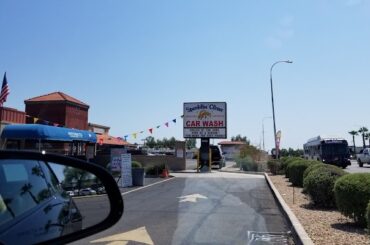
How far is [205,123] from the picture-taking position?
43.0m

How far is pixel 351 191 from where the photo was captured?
1075 centimetres

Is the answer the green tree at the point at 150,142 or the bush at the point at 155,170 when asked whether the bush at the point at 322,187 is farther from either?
the green tree at the point at 150,142

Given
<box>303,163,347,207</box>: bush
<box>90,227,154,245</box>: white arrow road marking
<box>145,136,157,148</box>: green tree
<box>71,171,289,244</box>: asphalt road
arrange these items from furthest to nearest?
<box>145,136,157,148</box>: green tree < <box>303,163,347,207</box>: bush < <box>71,171,289,244</box>: asphalt road < <box>90,227,154,245</box>: white arrow road marking

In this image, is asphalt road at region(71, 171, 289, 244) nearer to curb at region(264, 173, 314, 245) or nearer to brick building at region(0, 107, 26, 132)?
curb at region(264, 173, 314, 245)

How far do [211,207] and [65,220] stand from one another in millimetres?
11935

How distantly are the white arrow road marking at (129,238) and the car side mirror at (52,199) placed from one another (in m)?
6.29

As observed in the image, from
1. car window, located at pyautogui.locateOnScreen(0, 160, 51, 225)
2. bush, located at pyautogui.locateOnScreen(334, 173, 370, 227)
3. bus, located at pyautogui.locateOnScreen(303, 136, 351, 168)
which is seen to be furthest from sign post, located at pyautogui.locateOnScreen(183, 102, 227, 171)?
car window, located at pyautogui.locateOnScreen(0, 160, 51, 225)

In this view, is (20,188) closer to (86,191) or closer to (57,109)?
(86,191)

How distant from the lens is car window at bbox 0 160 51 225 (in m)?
2.69

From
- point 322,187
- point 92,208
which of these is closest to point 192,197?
point 322,187

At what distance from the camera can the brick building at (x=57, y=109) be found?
4569cm

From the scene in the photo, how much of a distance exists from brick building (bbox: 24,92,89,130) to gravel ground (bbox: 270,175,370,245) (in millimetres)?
33929

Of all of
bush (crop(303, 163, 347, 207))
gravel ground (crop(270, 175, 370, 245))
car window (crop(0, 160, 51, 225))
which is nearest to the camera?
car window (crop(0, 160, 51, 225))

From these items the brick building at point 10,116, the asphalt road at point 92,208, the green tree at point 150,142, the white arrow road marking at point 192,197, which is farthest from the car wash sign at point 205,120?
the green tree at point 150,142
